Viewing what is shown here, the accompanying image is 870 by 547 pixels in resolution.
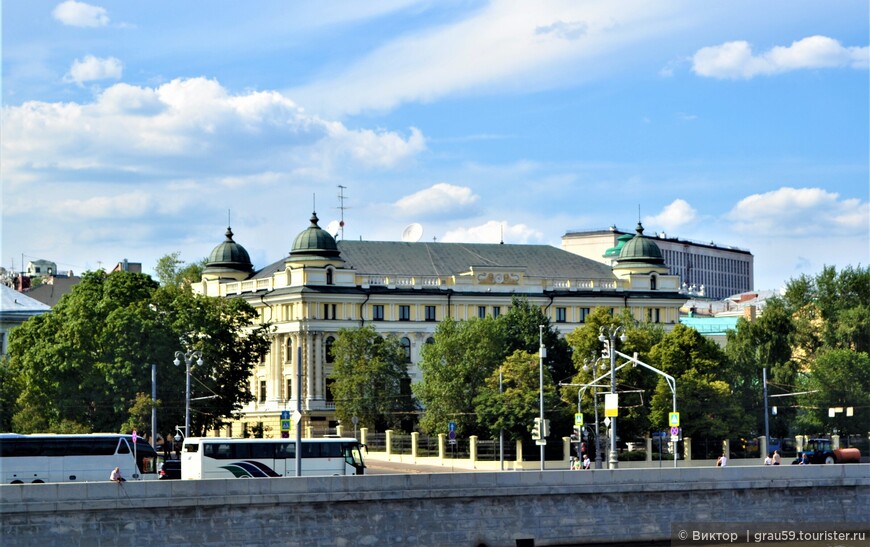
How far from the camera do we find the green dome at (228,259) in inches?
5527

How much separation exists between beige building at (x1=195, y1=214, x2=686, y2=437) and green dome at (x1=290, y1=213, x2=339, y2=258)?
0.25 ft

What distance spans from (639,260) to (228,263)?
33.6m

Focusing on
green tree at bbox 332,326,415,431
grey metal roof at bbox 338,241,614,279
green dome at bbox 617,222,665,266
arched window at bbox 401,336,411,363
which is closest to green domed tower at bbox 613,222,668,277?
green dome at bbox 617,222,665,266

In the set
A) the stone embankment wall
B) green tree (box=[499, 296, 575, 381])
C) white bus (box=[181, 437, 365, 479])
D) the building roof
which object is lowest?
the stone embankment wall

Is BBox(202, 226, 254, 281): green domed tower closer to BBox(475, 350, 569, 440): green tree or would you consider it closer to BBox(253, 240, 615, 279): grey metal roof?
BBox(253, 240, 615, 279): grey metal roof

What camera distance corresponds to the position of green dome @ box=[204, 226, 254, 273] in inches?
5527

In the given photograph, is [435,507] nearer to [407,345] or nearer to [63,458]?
[63,458]

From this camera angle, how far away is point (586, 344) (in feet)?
344

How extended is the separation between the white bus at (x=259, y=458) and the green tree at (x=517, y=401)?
2671cm

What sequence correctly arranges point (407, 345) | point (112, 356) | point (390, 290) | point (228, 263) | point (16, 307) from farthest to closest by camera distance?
point (228, 263)
point (407, 345)
point (390, 290)
point (16, 307)
point (112, 356)

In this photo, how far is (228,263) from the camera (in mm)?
140250

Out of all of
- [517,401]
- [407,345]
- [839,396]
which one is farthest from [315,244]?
[839,396]

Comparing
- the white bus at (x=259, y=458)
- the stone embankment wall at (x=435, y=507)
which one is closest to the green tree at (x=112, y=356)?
the white bus at (x=259, y=458)

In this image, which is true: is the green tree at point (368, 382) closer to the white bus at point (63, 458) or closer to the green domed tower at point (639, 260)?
the green domed tower at point (639, 260)
